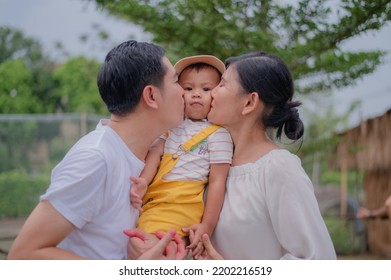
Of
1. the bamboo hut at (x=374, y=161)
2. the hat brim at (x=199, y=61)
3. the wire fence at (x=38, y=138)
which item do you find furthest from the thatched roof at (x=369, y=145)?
A: the hat brim at (x=199, y=61)

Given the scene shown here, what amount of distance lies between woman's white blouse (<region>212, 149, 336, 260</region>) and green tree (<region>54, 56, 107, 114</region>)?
753 cm

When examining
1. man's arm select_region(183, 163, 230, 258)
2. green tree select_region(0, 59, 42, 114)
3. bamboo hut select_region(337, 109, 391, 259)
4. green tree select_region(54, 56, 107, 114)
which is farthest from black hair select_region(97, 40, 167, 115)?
green tree select_region(54, 56, 107, 114)

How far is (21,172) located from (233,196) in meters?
4.73

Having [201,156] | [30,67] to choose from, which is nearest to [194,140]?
[201,156]

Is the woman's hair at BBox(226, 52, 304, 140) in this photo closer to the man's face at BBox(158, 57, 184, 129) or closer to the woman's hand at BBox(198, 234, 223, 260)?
the man's face at BBox(158, 57, 184, 129)

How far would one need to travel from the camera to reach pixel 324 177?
11.6 meters

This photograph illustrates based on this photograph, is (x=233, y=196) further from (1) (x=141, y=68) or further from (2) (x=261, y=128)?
(1) (x=141, y=68)

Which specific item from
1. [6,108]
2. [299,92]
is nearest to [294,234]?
[299,92]

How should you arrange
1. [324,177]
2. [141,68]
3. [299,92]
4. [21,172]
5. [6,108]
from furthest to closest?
1. [324,177]
2. [6,108]
3. [21,172]
4. [299,92]
5. [141,68]

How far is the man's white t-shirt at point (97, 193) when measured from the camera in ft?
4.06

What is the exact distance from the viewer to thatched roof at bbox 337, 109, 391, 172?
6.00 m

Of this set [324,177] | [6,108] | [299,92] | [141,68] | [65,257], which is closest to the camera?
[65,257]

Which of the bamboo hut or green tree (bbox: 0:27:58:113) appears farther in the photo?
the bamboo hut

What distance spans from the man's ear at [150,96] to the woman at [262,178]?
0.45ft
